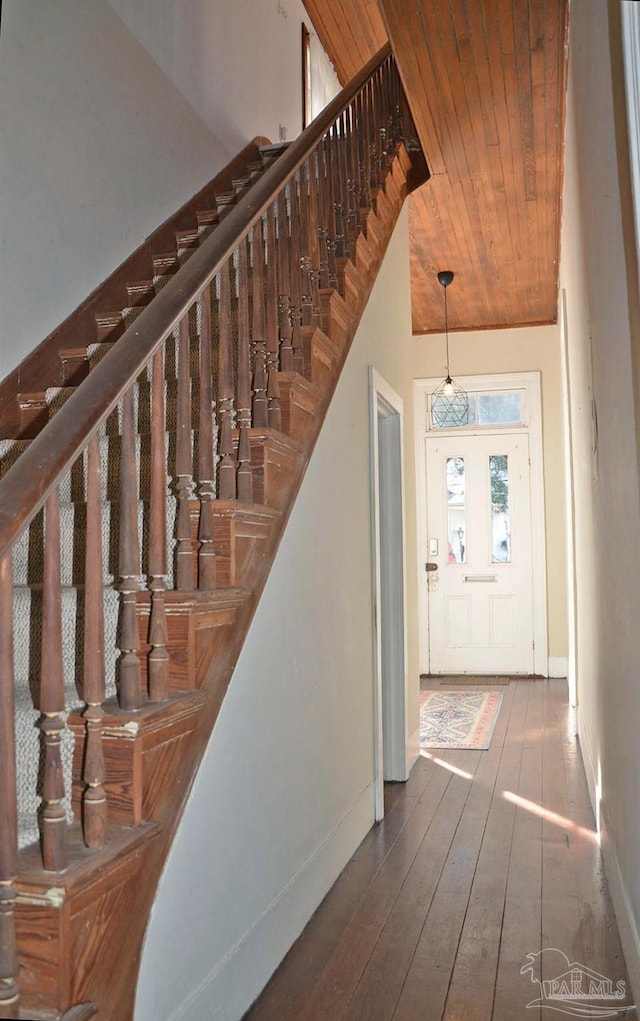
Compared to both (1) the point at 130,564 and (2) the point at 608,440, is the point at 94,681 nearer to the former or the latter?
(1) the point at 130,564

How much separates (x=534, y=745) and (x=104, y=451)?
3.59m

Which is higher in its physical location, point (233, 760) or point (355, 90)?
point (355, 90)

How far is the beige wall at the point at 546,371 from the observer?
26.0 feet

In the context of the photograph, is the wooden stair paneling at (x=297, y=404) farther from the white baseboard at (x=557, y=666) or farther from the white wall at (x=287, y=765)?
the white baseboard at (x=557, y=666)

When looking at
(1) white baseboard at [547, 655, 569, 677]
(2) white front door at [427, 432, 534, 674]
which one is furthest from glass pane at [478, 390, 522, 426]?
(1) white baseboard at [547, 655, 569, 677]

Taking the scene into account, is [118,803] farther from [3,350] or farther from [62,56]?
[62,56]

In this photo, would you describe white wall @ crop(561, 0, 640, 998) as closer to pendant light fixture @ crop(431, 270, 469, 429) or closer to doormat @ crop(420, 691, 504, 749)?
doormat @ crop(420, 691, 504, 749)

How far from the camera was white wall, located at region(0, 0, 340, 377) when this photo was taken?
293cm

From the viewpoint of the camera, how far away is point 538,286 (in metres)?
7.10

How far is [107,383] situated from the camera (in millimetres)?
1618

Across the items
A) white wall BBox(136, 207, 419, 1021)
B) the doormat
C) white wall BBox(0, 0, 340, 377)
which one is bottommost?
the doormat

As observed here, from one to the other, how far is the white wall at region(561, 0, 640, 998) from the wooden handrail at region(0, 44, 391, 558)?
0.98 meters

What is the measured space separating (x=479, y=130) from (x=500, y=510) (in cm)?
427

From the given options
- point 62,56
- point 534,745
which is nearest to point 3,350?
point 62,56
